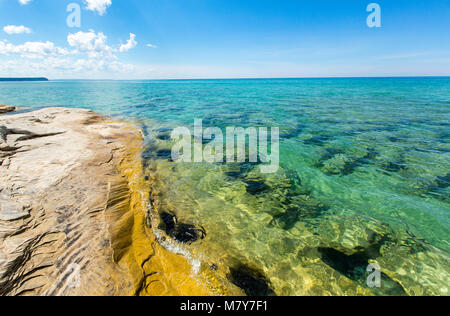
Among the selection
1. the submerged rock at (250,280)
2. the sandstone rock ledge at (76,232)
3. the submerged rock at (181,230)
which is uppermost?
the sandstone rock ledge at (76,232)

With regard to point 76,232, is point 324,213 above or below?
below

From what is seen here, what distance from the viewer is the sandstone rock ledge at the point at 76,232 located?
Result: 8.95 ft

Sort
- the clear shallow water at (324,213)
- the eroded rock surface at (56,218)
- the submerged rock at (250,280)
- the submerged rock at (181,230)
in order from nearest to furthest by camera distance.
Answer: the eroded rock surface at (56,218) < the submerged rock at (250,280) < the clear shallow water at (324,213) < the submerged rock at (181,230)

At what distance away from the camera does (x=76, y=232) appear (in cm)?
346

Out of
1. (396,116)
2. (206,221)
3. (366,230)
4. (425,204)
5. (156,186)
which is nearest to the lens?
(366,230)

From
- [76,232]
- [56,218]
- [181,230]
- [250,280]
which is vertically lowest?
[250,280]

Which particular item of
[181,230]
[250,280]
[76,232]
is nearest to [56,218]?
[76,232]

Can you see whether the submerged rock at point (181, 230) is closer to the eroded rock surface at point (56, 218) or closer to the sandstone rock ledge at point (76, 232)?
the sandstone rock ledge at point (76, 232)

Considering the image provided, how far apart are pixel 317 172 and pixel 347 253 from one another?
3.47 metres

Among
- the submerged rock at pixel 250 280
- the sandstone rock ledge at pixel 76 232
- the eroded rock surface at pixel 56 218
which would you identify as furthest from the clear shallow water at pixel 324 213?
the eroded rock surface at pixel 56 218

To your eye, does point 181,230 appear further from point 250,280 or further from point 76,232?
point 76,232
